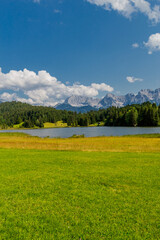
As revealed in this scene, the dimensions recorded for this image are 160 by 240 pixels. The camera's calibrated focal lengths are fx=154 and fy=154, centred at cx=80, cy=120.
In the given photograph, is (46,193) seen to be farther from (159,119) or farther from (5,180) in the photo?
(159,119)

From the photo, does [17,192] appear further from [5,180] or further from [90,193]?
[90,193]

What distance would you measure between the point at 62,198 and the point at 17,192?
3017mm

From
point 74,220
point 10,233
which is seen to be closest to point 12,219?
point 10,233

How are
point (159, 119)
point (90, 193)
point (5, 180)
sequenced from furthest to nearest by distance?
point (159, 119), point (5, 180), point (90, 193)

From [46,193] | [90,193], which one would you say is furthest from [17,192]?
[90,193]

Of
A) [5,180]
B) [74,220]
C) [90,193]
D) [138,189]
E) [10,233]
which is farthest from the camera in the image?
[5,180]

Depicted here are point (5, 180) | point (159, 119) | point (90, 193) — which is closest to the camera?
point (90, 193)

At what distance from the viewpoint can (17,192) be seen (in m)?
9.61

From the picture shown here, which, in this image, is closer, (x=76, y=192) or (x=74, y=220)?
(x=74, y=220)

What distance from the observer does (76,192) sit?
9539 millimetres

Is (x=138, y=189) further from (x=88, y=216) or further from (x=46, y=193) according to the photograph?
(x=46, y=193)

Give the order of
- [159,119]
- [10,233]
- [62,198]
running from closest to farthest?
[10,233] → [62,198] → [159,119]

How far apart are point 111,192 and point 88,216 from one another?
306cm

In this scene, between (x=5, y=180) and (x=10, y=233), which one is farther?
(x=5, y=180)
